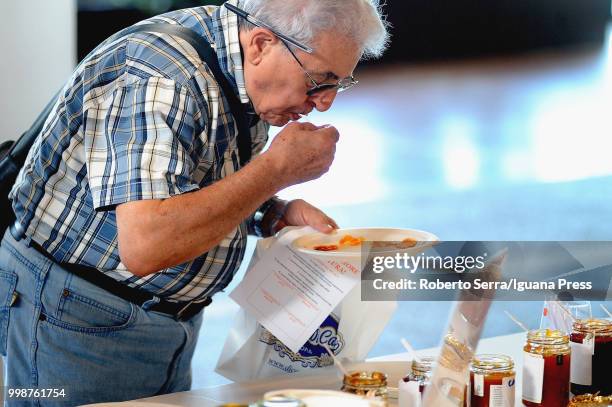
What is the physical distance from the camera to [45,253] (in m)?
1.97

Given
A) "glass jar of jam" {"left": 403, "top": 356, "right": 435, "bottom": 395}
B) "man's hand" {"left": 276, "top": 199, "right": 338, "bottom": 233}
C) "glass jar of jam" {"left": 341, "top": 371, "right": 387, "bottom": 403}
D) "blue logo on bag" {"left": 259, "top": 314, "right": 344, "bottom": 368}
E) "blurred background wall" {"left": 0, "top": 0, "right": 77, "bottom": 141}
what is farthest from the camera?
"blurred background wall" {"left": 0, "top": 0, "right": 77, "bottom": 141}

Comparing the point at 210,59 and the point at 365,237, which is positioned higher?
the point at 210,59

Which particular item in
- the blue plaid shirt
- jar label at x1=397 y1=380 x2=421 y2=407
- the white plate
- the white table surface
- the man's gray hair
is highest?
the man's gray hair

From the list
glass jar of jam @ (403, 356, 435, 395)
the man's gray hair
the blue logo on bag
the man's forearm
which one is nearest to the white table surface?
the blue logo on bag

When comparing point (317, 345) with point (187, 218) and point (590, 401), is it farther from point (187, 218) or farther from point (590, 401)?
point (590, 401)

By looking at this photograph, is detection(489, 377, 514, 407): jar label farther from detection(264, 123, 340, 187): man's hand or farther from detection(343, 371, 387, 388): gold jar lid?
detection(264, 123, 340, 187): man's hand

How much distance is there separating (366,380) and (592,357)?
1.69 feet

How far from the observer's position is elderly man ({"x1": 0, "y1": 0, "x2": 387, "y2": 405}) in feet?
5.47

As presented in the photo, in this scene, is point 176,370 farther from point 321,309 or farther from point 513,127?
point 513,127

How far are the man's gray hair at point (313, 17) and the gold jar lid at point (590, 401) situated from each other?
766mm

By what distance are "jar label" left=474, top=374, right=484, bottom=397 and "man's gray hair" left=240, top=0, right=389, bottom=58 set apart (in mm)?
679

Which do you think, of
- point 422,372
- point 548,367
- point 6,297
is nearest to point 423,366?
point 422,372

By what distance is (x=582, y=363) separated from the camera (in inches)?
67.7

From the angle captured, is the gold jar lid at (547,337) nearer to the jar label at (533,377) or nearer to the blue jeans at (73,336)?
the jar label at (533,377)
